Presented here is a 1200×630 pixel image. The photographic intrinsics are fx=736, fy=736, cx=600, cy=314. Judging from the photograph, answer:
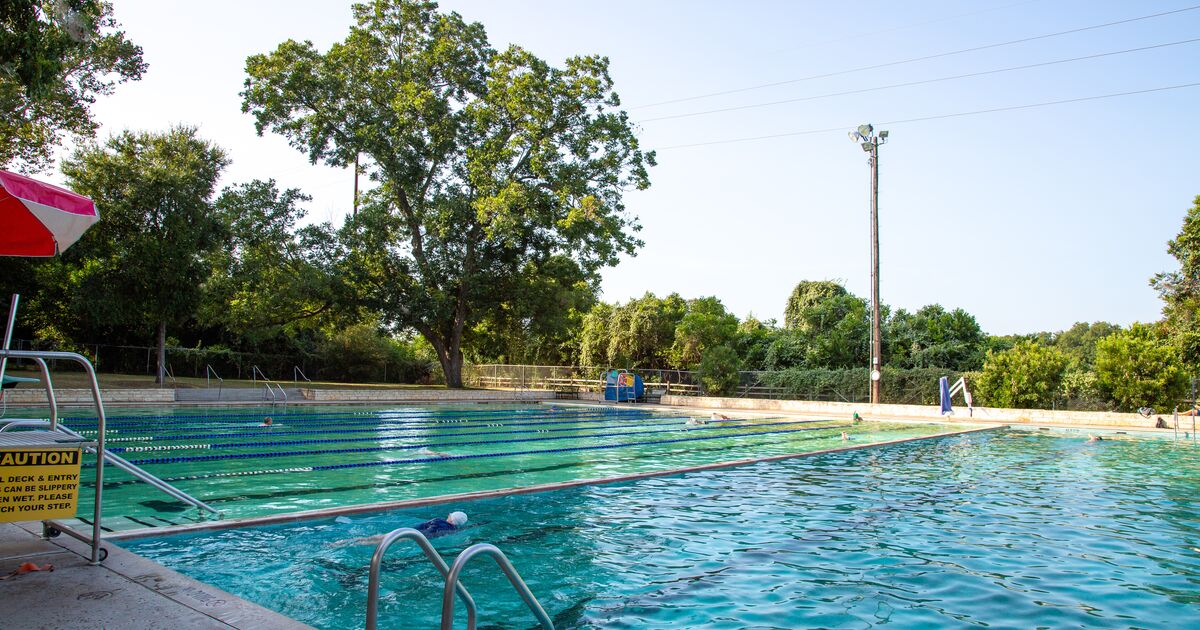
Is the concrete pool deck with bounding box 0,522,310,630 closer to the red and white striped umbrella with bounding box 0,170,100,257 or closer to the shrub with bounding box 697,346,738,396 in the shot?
the red and white striped umbrella with bounding box 0,170,100,257

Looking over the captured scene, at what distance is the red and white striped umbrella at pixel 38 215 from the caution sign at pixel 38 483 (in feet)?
4.70

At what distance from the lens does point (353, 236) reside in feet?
89.0

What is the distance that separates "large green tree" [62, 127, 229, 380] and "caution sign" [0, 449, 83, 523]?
20263mm

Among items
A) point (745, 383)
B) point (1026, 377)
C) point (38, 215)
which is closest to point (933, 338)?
point (745, 383)

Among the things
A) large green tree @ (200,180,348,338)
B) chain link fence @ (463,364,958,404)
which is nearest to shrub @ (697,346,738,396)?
chain link fence @ (463,364,958,404)

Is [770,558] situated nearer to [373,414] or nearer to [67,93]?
[373,414]

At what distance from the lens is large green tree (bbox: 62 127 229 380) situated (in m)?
21.2

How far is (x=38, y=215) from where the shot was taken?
4277 millimetres

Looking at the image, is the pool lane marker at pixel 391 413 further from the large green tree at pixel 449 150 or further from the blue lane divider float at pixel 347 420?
the large green tree at pixel 449 150

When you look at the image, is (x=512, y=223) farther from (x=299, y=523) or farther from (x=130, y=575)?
(x=130, y=575)

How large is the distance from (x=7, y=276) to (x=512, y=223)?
16.0 m

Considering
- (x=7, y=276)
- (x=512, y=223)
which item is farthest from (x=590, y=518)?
(x=7, y=276)

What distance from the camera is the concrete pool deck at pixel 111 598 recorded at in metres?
3.12

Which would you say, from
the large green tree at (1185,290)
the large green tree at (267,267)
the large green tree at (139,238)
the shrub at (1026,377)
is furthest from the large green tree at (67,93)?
the large green tree at (1185,290)
